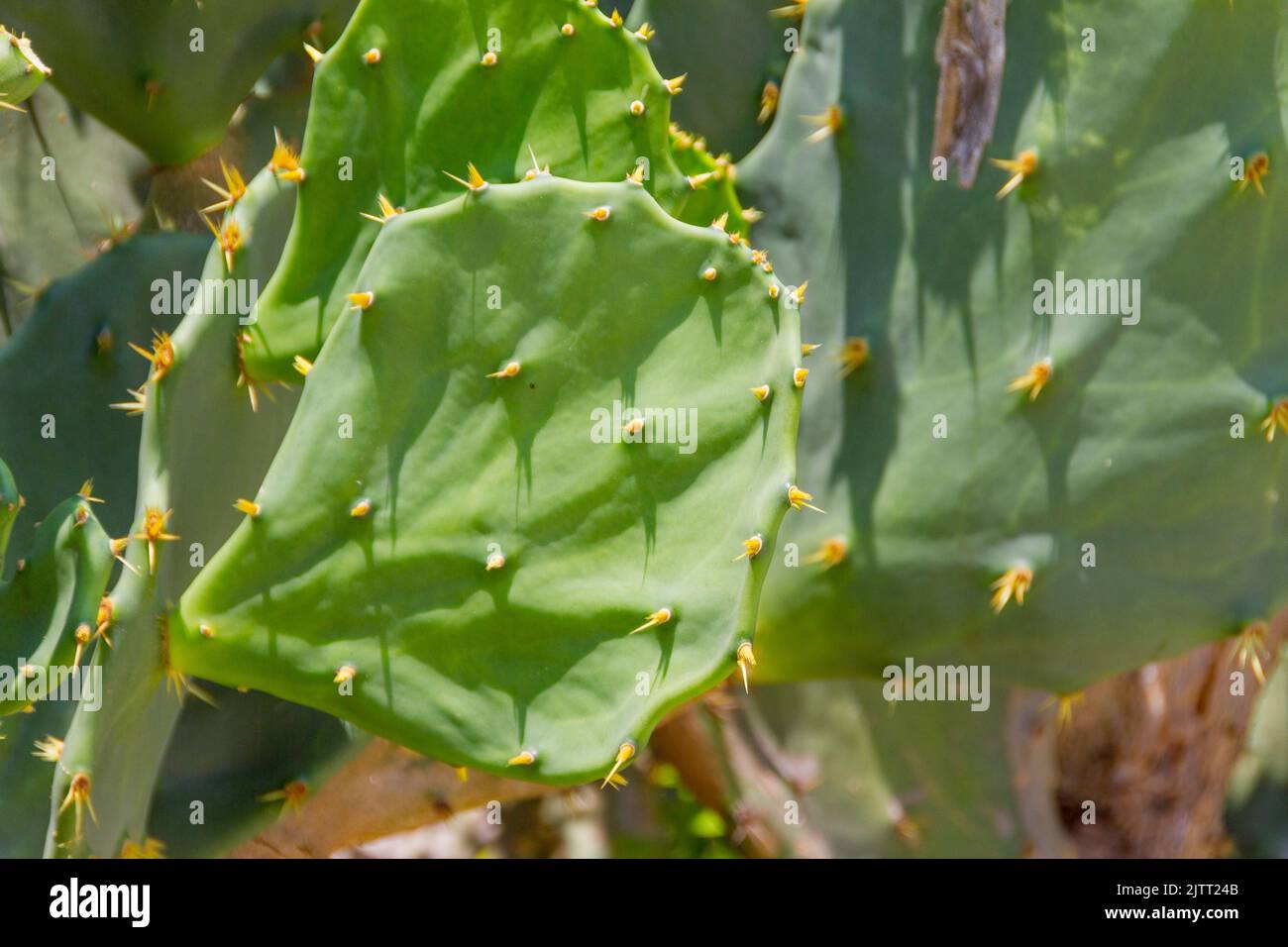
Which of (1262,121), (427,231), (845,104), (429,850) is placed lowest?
(429,850)

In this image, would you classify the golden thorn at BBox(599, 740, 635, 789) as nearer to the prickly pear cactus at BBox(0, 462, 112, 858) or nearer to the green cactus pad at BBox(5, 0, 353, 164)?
the prickly pear cactus at BBox(0, 462, 112, 858)

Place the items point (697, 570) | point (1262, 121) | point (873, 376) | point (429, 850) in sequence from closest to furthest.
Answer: point (697, 570) < point (1262, 121) < point (873, 376) < point (429, 850)

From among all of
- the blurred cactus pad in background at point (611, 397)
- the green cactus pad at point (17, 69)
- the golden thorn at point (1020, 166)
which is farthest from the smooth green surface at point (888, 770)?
the green cactus pad at point (17, 69)

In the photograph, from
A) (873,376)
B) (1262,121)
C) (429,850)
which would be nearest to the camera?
(1262,121)

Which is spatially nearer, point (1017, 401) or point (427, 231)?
point (427, 231)

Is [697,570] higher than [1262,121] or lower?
lower

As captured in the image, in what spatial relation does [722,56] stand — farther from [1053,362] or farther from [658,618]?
Result: [658,618]

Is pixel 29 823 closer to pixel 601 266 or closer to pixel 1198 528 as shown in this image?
pixel 601 266

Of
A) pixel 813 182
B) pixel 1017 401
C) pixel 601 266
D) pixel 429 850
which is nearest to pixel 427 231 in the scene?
pixel 601 266
